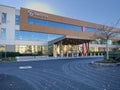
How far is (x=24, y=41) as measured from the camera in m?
33.2

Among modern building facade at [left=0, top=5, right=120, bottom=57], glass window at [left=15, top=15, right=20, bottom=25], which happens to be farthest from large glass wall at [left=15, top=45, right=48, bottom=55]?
glass window at [left=15, top=15, right=20, bottom=25]

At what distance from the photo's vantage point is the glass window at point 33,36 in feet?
106

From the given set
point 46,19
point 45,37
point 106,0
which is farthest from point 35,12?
point 106,0

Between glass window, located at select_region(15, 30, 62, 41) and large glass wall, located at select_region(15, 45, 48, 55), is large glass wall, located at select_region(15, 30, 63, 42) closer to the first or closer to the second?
glass window, located at select_region(15, 30, 62, 41)

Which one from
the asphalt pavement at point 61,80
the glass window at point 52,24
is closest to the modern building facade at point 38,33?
the glass window at point 52,24

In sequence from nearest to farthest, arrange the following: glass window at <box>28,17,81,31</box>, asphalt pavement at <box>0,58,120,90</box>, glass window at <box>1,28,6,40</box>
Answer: asphalt pavement at <box>0,58,120,90</box> → glass window at <box>1,28,6,40</box> → glass window at <box>28,17,81,31</box>

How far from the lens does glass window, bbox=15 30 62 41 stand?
32438 mm

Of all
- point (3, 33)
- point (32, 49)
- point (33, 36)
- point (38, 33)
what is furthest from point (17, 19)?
point (32, 49)

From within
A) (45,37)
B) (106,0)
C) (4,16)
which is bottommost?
(45,37)

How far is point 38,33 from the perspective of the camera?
3516cm

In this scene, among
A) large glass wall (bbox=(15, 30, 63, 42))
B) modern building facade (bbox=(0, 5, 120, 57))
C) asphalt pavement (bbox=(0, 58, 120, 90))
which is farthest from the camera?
large glass wall (bbox=(15, 30, 63, 42))

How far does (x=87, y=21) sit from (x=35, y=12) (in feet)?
55.3

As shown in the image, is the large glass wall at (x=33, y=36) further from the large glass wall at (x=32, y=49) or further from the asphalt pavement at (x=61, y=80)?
the asphalt pavement at (x=61, y=80)

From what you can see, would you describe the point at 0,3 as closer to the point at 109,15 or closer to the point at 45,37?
the point at 45,37
